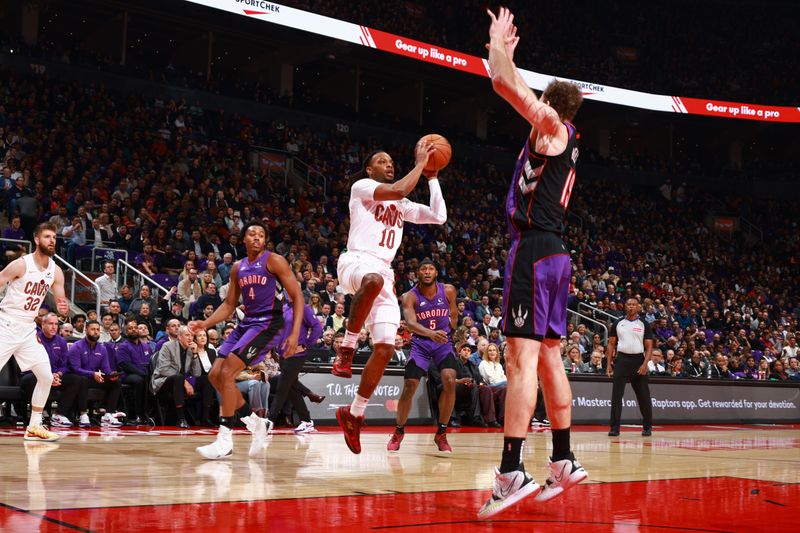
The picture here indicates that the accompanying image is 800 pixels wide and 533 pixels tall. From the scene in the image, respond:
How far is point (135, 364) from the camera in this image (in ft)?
37.5

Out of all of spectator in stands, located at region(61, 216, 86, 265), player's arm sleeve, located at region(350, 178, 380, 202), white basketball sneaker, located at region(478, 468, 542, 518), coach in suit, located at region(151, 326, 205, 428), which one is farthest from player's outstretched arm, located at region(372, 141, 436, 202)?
spectator in stands, located at region(61, 216, 86, 265)

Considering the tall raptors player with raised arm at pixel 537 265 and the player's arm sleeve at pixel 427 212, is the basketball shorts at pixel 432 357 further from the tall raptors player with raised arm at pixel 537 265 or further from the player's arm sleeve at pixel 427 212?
the tall raptors player with raised arm at pixel 537 265

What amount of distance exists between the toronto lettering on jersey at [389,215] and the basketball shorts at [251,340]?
1.53 m

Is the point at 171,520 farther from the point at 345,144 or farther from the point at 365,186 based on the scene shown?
the point at 345,144

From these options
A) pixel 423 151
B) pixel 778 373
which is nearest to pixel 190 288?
pixel 423 151

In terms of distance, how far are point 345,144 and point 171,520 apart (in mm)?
22179

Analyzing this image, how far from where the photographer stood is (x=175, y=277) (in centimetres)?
1478

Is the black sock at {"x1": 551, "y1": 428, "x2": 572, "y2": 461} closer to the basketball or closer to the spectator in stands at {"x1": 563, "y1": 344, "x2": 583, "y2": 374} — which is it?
the basketball

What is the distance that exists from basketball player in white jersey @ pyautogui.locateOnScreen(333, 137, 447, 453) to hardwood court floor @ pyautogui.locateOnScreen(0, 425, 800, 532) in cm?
54

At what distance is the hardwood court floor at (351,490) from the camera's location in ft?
12.3

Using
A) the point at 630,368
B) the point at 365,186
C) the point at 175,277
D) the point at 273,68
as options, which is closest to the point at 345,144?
the point at 273,68

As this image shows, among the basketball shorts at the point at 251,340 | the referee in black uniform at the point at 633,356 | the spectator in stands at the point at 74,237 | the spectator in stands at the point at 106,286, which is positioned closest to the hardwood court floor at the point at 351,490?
the basketball shorts at the point at 251,340

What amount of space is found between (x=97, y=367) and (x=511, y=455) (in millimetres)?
8051

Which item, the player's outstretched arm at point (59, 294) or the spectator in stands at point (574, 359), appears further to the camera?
the spectator in stands at point (574, 359)
